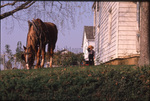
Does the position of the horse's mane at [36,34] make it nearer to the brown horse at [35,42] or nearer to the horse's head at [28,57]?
the brown horse at [35,42]

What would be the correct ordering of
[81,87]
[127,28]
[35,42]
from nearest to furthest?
[81,87] → [35,42] → [127,28]

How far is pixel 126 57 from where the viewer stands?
1133 centimetres

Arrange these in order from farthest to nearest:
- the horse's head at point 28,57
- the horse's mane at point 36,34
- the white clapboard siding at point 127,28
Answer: the white clapboard siding at point 127,28 < the horse's mane at point 36,34 < the horse's head at point 28,57

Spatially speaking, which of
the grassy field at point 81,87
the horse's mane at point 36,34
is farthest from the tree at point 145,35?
the horse's mane at point 36,34

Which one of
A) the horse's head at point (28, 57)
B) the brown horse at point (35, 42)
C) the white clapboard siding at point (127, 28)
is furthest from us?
the white clapboard siding at point (127, 28)

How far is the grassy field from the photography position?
5.05m

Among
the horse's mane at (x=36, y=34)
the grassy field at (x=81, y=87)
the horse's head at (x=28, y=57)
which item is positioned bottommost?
the grassy field at (x=81, y=87)

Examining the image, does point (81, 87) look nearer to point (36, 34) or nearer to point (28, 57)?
point (28, 57)

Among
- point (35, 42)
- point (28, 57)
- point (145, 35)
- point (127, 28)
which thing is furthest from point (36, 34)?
point (127, 28)

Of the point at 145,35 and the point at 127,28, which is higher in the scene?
the point at 127,28

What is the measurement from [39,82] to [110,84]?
1.62 metres

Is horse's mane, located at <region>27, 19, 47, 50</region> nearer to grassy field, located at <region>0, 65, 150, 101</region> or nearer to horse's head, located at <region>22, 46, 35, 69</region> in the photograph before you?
horse's head, located at <region>22, 46, 35, 69</region>

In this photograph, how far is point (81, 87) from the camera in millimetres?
5137

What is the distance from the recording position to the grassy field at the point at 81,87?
505cm
